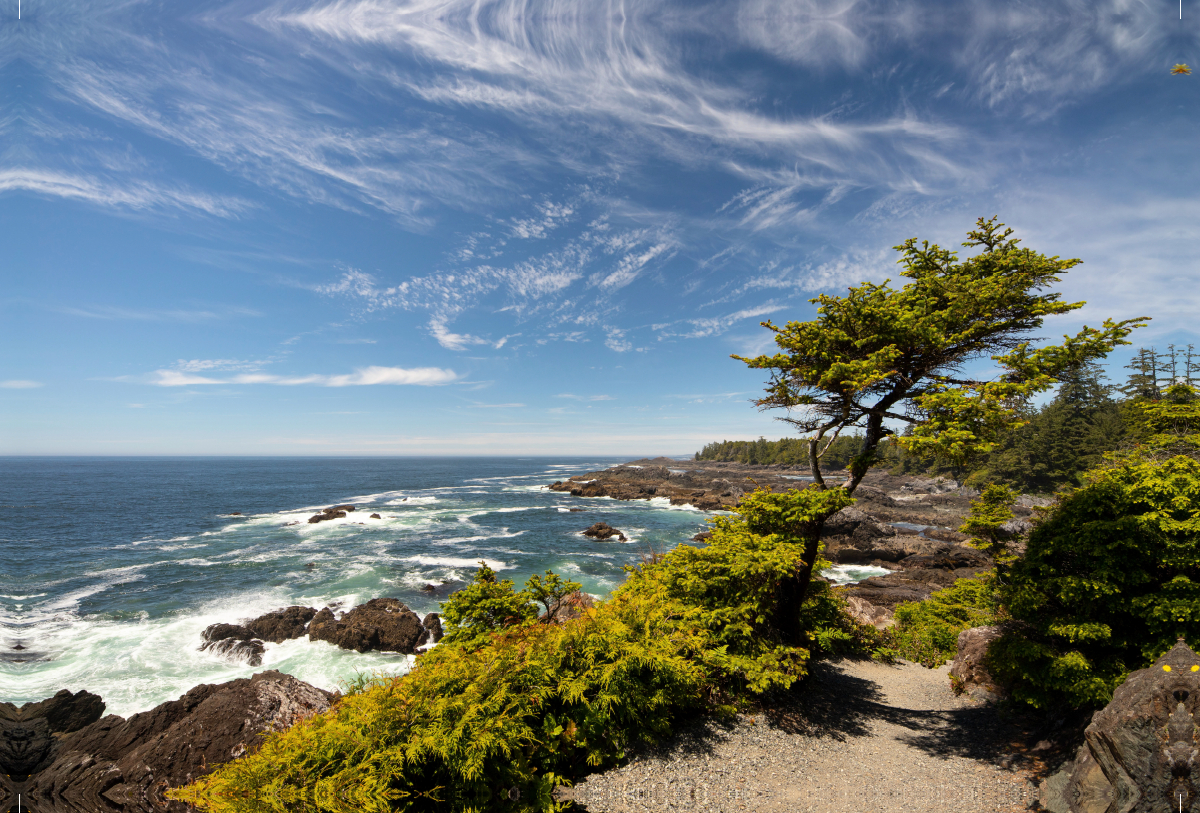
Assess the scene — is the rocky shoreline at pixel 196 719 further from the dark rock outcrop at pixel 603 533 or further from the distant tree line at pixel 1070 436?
the distant tree line at pixel 1070 436

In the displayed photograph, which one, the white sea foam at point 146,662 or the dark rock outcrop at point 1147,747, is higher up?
the dark rock outcrop at point 1147,747

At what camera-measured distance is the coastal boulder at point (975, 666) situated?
11.3 meters

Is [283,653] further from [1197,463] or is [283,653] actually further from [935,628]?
[1197,463]

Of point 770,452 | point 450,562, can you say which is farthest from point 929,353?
point 770,452

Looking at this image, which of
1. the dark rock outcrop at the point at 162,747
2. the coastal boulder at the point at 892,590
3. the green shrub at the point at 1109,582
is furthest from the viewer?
the coastal boulder at the point at 892,590

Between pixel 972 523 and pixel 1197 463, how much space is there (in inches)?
432

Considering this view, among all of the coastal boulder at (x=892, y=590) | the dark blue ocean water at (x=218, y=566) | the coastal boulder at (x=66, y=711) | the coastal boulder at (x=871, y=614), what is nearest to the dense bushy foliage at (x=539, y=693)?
the dark blue ocean water at (x=218, y=566)

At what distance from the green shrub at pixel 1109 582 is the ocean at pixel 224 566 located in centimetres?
1980

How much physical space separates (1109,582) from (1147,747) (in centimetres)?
292

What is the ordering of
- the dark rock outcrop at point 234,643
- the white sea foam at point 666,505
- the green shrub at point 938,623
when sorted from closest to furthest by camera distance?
the green shrub at point 938,623
the dark rock outcrop at point 234,643
the white sea foam at point 666,505

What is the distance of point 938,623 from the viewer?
15680mm

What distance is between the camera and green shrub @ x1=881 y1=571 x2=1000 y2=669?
14.5 metres

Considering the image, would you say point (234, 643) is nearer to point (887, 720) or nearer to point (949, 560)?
point (887, 720)

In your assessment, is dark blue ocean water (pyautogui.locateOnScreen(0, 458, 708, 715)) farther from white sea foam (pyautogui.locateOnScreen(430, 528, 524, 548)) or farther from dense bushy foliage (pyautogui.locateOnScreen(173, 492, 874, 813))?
dense bushy foliage (pyautogui.locateOnScreen(173, 492, 874, 813))
